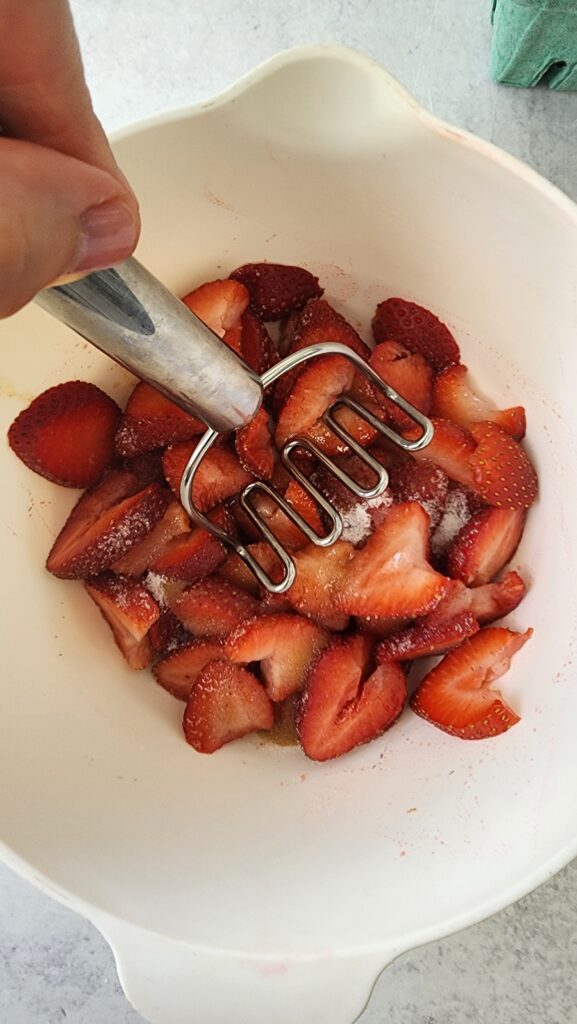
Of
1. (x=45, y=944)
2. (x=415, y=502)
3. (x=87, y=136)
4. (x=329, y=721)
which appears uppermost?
(x=87, y=136)

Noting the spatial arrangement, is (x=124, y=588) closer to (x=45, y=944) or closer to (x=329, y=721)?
(x=329, y=721)

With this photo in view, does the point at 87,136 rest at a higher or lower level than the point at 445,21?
lower

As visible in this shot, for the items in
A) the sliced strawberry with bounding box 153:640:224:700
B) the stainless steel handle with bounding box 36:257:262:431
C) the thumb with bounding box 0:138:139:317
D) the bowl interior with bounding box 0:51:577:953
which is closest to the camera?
the thumb with bounding box 0:138:139:317

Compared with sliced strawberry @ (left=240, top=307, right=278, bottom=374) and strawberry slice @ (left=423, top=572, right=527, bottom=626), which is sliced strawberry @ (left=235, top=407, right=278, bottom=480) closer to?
sliced strawberry @ (left=240, top=307, right=278, bottom=374)

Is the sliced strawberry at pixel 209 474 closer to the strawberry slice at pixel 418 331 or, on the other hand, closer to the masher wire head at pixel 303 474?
the masher wire head at pixel 303 474

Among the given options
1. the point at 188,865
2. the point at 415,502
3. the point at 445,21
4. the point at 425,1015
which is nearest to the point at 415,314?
the point at 415,502

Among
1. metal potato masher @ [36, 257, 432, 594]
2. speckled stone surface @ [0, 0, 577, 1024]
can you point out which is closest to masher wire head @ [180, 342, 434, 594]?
metal potato masher @ [36, 257, 432, 594]
